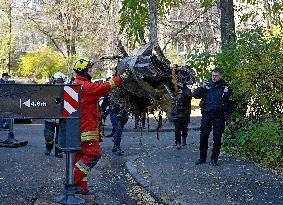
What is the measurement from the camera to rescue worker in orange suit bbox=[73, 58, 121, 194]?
25.2 feet

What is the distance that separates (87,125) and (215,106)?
3089 millimetres

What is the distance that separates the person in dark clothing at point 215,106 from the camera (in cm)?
999

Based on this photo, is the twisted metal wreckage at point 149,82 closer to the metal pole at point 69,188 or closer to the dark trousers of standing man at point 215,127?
the metal pole at point 69,188

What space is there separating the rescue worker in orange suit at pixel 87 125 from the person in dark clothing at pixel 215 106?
287cm

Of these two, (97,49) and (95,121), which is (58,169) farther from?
(97,49)

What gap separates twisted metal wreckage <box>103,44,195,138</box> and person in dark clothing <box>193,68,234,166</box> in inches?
82.9

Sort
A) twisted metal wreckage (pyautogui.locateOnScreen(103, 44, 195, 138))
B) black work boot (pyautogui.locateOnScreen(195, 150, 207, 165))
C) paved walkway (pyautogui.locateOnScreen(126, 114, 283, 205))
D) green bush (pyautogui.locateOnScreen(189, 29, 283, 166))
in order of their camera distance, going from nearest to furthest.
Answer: twisted metal wreckage (pyautogui.locateOnScreen(103, 44, 195, 138)) → paved walkway (pyautogui.locateOnScreen(126, 114, 283, 205)) → green bush (pyautogui.locateOnScreen(189, 29, 283, 166)) → black work boot (pyautogui.locateOnScreen(195, 150, 207, 165))

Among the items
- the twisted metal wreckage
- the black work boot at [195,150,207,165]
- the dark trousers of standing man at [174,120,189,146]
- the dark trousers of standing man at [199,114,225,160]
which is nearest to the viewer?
the twisted metal wreckage

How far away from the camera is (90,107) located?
781cm

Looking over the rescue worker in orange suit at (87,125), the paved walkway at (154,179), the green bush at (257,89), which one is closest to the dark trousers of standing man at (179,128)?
the paved walkway at (154,179)

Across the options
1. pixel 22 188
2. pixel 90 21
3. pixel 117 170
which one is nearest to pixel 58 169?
pixel 117 170

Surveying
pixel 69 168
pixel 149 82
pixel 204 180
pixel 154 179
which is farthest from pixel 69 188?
pixel 204 180

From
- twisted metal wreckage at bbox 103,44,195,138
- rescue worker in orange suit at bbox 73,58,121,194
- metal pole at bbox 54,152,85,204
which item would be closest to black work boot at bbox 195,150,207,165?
twisted metal wreckage at bbox 103,44,195,138

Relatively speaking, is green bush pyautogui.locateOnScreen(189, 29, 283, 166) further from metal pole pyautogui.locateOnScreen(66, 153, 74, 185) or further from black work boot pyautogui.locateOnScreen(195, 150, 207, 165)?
metal pole pyautogui.locateOnScreen(66, 153, 74, 185)
